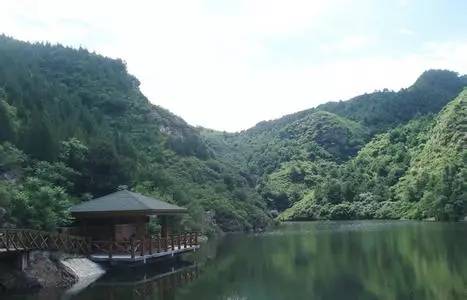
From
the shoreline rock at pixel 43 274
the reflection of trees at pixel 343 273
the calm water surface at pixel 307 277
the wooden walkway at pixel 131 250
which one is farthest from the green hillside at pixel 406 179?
the shoreline rock at pixel 43 274

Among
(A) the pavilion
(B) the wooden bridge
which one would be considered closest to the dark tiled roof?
(A) the pavilion

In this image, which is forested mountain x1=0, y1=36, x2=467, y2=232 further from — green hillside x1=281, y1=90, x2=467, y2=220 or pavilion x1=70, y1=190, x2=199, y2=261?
pavilion x1=70, y1=190, x2=199, y2=261

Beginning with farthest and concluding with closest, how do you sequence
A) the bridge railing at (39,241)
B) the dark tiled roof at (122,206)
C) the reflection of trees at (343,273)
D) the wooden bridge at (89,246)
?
1. the dark tiled roof at (122,206)
2. the wooden bridge at (89,246)
3. the bridge railing at (39,241)
4. the reflection of trees at (343,273)

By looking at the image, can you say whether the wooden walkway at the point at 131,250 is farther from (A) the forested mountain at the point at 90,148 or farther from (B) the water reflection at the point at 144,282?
(A) the forested mountain at the point at 90,148

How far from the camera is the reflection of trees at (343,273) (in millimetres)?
24438

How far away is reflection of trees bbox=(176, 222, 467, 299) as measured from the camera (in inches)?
962

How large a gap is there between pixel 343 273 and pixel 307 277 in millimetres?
2114

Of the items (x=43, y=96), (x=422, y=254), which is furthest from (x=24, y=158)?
(x=422, y=254)

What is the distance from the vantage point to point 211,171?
97250 millimetres

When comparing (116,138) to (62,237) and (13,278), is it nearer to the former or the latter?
(62,237)

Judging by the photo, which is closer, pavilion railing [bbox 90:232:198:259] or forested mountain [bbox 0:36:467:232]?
pavilion railing [bbox 90:232:198:259]

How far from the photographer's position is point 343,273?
30516 millimetres

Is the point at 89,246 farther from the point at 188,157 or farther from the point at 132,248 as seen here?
the point at 188,157

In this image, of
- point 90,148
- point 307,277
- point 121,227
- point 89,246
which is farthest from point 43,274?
point 90,148
